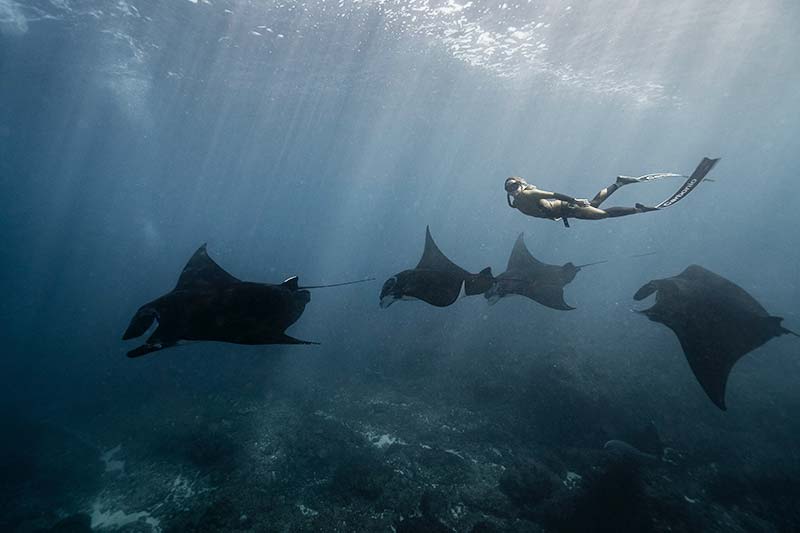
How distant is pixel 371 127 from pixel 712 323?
46.4 metres

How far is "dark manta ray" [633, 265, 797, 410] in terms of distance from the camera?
5.79 metres

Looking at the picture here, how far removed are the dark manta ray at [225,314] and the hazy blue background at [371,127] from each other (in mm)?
10702

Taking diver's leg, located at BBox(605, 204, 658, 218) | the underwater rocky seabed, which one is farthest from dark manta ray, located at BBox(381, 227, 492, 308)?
the underwater rocky seabed

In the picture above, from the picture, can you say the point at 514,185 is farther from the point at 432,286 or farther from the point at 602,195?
the point at 432,286

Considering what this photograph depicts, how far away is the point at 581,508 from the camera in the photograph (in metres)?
8.27

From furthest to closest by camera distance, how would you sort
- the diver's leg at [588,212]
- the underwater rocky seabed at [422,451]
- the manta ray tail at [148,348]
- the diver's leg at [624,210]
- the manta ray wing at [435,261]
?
the underwater rocky seabed at [422,451] < the manta ray wing at [435,261] < the diver's leg at [588,212] < the diver's leg at [624,210] < the manta ray tail at [148,348]

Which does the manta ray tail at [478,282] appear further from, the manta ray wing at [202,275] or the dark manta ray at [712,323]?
the manta ray wing at [202,275]

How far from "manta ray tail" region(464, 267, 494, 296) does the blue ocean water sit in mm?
5302

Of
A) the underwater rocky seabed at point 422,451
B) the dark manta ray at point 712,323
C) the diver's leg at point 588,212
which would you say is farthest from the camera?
the underwater rocky seabed at point 422,451

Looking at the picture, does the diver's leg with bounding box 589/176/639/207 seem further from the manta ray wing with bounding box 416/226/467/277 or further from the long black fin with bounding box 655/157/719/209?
the manta ray wing with bounding box 416/226/467/277

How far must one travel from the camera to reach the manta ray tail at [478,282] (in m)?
6.79

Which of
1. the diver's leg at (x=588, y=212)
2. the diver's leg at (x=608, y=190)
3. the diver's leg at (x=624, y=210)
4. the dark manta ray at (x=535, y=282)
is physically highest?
the diver's leg at (x=608, y=190)

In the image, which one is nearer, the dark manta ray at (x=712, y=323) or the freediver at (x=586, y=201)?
the freediver at (x=586, y=201)

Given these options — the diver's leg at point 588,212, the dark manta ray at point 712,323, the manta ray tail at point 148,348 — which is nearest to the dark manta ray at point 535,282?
the dark manta ray at point 712,323
